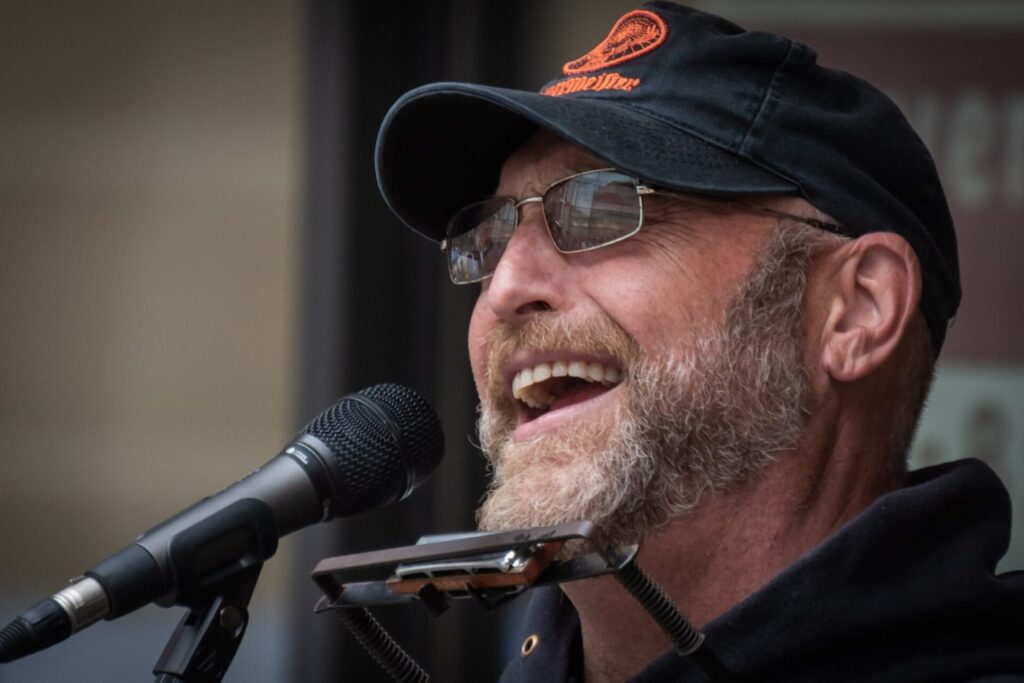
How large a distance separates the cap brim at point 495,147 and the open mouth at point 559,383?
301 millimetres

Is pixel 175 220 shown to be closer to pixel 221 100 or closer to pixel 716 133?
pixel 221 100

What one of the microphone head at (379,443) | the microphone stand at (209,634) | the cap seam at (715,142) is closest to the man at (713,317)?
the cap seam at (715,142)

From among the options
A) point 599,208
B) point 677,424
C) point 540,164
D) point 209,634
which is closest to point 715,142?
point 599,208

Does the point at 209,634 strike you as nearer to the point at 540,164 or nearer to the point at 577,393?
the point at 577,393

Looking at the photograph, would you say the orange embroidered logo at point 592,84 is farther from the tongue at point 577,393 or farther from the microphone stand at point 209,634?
the microphone stand at point 209,634

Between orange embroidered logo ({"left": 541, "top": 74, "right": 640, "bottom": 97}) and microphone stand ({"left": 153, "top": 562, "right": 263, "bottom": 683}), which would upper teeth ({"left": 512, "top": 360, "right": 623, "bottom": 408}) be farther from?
microphone stand ({"left": 153, "top": 562, "right": 263, "bottom": 683})

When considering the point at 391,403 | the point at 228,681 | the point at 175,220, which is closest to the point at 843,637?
the point at 391,403

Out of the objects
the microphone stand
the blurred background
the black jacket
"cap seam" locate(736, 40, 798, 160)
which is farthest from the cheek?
the blurred background

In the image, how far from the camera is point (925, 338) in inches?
89.8

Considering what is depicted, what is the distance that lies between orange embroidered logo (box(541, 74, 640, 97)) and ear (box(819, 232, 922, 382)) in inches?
16.2

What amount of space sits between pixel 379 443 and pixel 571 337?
1.25 ft

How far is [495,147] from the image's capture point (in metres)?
2.41

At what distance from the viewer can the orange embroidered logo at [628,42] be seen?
225 centimetres

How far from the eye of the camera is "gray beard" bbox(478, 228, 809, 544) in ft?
6.82
